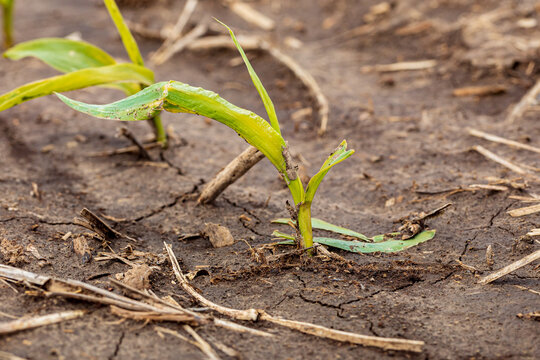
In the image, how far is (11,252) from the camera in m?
1.81

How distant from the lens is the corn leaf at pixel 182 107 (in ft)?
5.57

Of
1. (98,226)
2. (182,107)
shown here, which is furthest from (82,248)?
(182,107)

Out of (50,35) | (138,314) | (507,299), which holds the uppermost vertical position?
(50,35)

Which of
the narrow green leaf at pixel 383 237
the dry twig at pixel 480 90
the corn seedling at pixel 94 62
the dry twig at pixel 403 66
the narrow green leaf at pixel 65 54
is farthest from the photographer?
the dry twig at pixel 403 66

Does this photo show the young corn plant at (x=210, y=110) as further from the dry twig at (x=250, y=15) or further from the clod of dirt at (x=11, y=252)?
the dry twig at (x=250, y=15)

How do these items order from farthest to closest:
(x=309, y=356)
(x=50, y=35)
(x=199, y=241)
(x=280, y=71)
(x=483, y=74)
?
(x=50, y=35)
(x=280, y=71)
(x=483, y=74)
(x=199, y=241)
(x=309, y=356)

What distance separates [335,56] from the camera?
418 centimetres

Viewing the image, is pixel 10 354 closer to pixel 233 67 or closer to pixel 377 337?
pixel 377 337

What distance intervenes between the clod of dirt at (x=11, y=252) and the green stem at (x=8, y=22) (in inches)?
102

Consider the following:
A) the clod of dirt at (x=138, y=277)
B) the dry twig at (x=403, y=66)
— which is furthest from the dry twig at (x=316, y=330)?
the dry twig at (x=403, y=66)

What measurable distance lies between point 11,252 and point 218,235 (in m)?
0.71

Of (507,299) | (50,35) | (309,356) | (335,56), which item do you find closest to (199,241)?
(309,356)

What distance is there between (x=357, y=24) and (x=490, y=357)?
12.1 ft

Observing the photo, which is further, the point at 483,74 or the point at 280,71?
the point at 280,71
